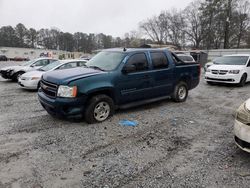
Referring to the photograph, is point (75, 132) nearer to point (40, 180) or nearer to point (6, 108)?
point (40, 180)

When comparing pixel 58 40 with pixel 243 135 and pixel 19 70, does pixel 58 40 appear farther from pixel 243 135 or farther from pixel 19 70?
pixel 243 135

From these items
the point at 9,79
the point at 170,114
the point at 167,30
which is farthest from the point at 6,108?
the point at 167,30

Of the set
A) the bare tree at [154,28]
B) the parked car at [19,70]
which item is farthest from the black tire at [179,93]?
the bare tree at [154,28]

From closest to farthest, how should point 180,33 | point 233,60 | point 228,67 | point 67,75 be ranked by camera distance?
point 67,75 → point 228,67 → point 233,60 → point 180,33

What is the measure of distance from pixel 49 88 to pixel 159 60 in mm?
3226

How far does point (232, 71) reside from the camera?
10.2m

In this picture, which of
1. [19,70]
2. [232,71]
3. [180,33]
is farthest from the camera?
[180,33]

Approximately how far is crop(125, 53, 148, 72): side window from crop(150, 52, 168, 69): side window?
12.7 inches

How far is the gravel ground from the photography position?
3.00 meters

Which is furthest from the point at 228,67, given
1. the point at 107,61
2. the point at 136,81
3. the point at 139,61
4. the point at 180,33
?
the point at 180,33

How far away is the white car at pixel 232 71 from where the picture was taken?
10258 mm

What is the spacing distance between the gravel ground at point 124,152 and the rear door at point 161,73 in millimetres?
755

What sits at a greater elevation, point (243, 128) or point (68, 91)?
point (68, 91)

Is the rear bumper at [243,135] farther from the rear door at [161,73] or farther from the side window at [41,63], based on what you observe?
the side window at [41,63]
